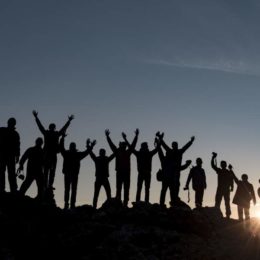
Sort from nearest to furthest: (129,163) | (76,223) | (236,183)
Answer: (76,223) → (129,163) → (236,183)

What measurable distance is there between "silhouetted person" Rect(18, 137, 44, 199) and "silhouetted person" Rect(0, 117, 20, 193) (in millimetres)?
749

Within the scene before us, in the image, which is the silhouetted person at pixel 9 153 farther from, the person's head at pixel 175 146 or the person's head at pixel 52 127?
the person's head at pixel 175 146

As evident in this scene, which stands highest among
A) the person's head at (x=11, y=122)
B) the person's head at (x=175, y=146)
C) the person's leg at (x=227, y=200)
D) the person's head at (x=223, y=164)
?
the person's head at (x=11, y=122)

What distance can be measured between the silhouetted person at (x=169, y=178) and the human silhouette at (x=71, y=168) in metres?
3.51

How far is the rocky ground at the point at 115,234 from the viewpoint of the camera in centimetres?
1652

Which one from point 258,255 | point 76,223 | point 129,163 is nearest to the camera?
point 258,255

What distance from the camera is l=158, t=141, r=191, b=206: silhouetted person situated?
20906 mm

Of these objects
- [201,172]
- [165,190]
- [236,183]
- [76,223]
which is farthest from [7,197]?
[236,183]

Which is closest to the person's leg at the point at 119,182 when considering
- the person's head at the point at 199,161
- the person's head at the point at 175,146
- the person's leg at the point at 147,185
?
the person's leg at the point at 147,185

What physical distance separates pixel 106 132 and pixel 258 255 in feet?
27.3

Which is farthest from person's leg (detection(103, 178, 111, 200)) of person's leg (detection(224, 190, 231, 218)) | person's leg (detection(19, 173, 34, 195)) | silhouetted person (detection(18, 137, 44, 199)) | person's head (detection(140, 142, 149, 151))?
person's leg (detection(224, 190, 231, 218))

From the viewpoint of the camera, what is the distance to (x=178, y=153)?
840 inches

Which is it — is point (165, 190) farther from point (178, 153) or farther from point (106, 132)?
point (106, 132)

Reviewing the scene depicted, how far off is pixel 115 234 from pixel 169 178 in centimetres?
427
